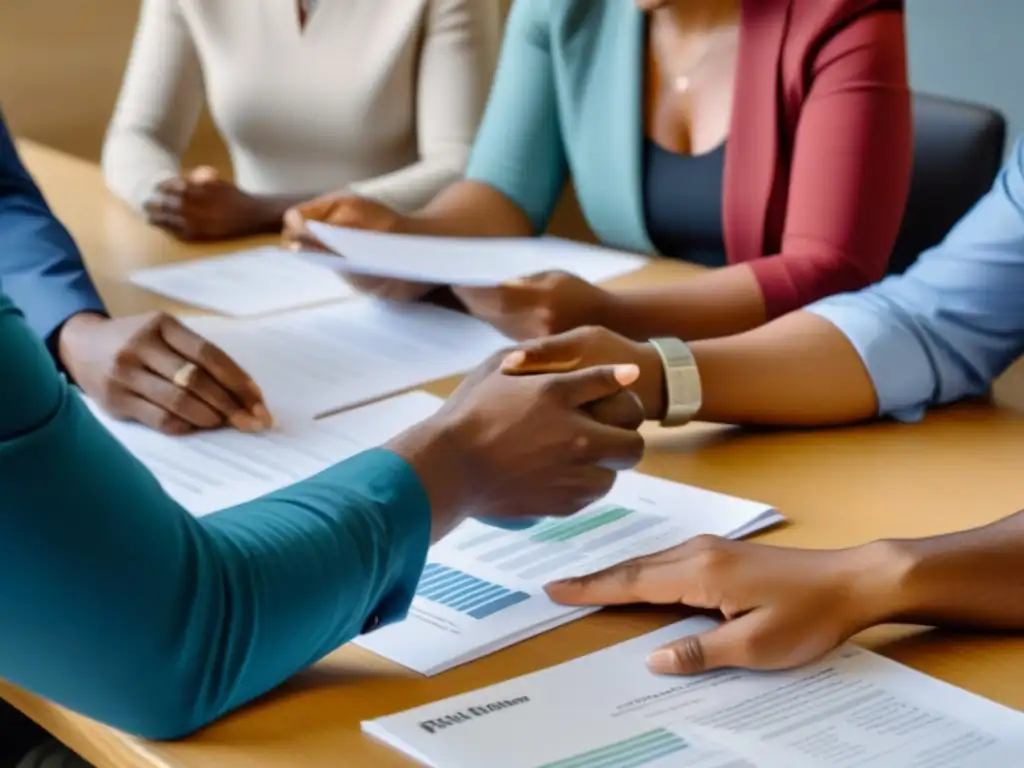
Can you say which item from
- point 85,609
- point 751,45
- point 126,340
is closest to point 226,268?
point 126,340

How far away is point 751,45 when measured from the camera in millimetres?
1600

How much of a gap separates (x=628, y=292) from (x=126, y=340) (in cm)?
51

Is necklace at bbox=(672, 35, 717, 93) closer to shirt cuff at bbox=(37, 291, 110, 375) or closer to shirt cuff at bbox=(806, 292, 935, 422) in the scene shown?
shirt cuff at bbox=(806, 292, 935, 422)

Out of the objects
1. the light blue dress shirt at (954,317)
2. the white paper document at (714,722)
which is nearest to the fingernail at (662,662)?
the white paper document at (714,722)

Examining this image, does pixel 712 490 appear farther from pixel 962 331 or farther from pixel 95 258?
pixel 95 258

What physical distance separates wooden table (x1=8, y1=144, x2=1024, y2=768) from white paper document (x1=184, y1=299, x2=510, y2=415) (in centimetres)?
18

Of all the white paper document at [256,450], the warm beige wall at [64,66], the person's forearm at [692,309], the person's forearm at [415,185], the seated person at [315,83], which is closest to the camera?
the white paper document at [256,450]

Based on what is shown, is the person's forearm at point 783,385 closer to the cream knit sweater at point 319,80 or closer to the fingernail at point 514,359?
the fingernail at point 514,359

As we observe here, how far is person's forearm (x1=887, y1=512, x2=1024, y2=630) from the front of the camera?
83 cm

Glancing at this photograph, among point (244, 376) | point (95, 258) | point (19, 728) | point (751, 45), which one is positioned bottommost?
point (19, 728)

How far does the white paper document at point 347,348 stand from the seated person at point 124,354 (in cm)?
6

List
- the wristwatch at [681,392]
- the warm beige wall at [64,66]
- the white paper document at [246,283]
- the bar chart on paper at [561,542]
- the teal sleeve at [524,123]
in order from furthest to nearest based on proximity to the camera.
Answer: the warm beige wall at [64,66] → the teal sleeve at [524,123] → the white paper document at [246,283] → the wristwatch at [681,392] → the bar chart on paper at [561,542]

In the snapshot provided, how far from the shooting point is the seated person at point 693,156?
145 cm

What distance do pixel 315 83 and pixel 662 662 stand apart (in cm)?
160
